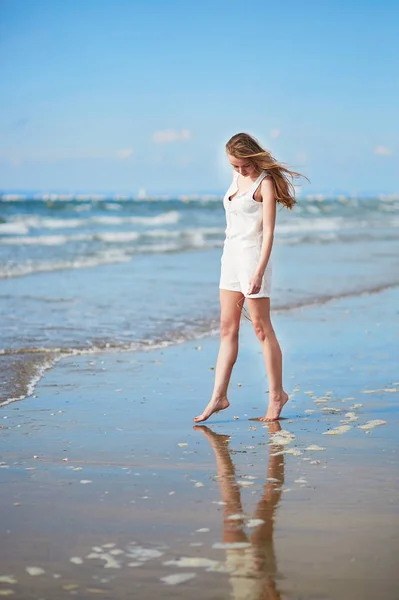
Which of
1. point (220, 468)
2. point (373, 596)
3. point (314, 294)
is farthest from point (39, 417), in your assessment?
point (314, 294)

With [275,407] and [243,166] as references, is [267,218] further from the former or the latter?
[275,407]

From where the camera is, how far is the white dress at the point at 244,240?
5.52 meters

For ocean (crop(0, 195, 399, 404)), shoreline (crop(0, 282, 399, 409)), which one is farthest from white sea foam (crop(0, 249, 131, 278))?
shoreline (crop(0, 282, 399, 409))

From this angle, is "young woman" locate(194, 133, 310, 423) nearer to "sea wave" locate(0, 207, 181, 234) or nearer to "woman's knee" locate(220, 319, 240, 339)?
"woman's knee" locate(220, 319, 240, 339)

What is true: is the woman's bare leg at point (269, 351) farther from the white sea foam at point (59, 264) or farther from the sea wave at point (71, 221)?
the sea wave at point (71, 221)

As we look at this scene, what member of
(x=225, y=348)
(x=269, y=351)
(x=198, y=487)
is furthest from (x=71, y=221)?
(x=198, y=487)

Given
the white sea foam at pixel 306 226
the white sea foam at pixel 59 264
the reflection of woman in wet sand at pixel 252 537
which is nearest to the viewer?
the reflection of woman in wet sand at pixel 252 537

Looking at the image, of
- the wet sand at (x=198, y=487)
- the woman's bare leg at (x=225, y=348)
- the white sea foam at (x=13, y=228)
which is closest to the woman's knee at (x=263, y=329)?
the woman's bare leg at (x=225, y=348)

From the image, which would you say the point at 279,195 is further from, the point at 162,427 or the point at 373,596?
the point at 373,596

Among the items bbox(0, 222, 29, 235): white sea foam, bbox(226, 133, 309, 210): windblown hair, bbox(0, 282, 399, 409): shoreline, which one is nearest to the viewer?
bbox(226, 133, 309, 210): windblown hair

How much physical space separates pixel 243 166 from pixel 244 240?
17.6 inches

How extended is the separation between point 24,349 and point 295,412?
3.39 m

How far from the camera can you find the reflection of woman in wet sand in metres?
3.03

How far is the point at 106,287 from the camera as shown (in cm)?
1373
